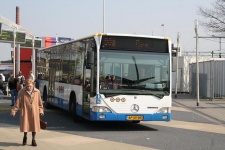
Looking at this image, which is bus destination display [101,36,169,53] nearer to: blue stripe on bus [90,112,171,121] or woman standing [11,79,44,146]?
blue stripe on bus [90,112,171,121]

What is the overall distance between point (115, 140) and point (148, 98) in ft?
7.53

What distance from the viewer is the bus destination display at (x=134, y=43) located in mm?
12625

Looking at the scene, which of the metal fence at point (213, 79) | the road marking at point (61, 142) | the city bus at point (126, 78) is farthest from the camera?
the metal fence at point (213, 79)

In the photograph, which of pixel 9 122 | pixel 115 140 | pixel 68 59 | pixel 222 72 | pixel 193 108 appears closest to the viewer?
pixel 115 140

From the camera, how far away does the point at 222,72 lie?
2852 centimetres

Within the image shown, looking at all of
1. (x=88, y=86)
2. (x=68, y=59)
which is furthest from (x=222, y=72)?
(x=88, y=86)

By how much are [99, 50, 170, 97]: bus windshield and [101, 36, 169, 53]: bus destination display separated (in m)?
0.14

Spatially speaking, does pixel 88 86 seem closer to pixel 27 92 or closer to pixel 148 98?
pixel 148 98

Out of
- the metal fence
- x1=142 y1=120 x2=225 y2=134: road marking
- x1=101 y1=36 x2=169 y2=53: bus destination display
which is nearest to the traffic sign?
the metal fence

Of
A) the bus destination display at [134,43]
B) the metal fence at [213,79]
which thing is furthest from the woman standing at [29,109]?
the metal fence at [213,79]

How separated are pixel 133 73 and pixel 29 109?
4073mm

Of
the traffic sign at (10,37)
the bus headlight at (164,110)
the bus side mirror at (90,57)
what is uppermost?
the traffic sign at (10,37)

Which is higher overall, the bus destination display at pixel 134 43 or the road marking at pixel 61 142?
the bus destination display at pixel 134 43

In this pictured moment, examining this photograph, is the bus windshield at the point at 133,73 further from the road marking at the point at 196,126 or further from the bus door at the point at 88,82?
the road marking at the point at 196,126
